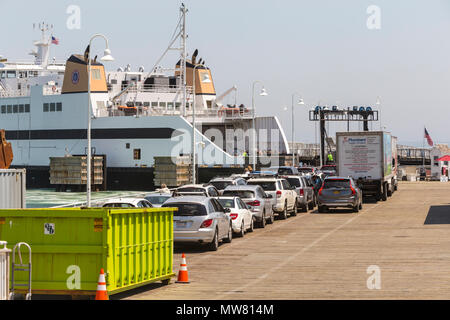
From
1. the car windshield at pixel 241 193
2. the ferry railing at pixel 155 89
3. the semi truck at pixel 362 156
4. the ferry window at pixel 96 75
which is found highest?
the ferry window at pixel 96 75

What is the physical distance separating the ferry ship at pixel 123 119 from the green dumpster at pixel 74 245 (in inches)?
2214

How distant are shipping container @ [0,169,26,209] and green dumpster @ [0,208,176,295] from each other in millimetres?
6958

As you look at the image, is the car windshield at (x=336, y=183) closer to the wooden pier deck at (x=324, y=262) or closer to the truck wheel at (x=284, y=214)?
the truck wheel at (x=284, y=214)

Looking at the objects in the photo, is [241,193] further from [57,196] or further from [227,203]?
[57,196]

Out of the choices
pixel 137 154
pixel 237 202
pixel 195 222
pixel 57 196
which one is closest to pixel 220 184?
pixel 237 202

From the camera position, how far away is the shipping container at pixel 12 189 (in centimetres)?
2078

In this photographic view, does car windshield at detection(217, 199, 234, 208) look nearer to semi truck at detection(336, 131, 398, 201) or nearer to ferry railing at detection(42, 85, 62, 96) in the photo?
semi truck at detection(336, 131, 398, 201)

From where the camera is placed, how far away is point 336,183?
37625 millimetres

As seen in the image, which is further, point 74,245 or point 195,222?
point 195,222

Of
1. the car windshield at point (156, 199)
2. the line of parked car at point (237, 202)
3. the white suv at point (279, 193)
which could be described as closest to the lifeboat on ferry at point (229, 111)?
the line of parked car at point (237, 202)

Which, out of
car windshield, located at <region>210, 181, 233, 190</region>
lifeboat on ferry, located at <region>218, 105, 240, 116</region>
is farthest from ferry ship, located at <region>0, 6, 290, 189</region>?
car windshield, located at <region>210, 181, 233, 190</region>

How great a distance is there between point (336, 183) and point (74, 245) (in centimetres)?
2512
